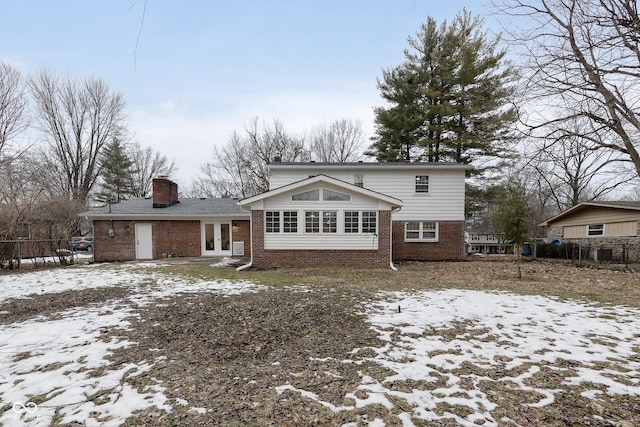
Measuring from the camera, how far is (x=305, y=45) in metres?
12.2

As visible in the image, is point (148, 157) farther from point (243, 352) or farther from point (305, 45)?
point (243, 352)

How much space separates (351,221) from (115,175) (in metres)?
31.1

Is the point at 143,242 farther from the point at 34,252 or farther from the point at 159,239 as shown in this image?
the point at 34,252

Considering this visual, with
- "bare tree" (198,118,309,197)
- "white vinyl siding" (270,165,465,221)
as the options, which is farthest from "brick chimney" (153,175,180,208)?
"bare tree" (198,118,309,197)

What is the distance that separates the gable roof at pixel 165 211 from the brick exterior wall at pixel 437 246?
27.9 ft

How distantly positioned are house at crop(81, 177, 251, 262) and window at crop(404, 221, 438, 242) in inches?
349

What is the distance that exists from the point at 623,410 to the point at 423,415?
5.96 ft

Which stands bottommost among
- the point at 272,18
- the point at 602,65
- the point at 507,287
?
the point at 507,287

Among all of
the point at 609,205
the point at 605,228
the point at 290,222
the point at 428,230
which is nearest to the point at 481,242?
the point at 605,228

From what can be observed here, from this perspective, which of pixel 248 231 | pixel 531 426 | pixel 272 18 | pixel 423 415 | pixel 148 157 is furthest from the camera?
pixel 148 157

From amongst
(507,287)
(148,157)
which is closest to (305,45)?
(507,287)

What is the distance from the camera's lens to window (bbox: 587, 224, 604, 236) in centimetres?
1687

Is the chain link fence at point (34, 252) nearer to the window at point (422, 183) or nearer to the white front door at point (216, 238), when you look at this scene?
the white front door at point (216, 238)

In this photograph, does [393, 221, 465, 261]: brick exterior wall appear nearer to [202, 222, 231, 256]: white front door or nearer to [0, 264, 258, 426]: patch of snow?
[202, 222, 231, 256]: white front door
